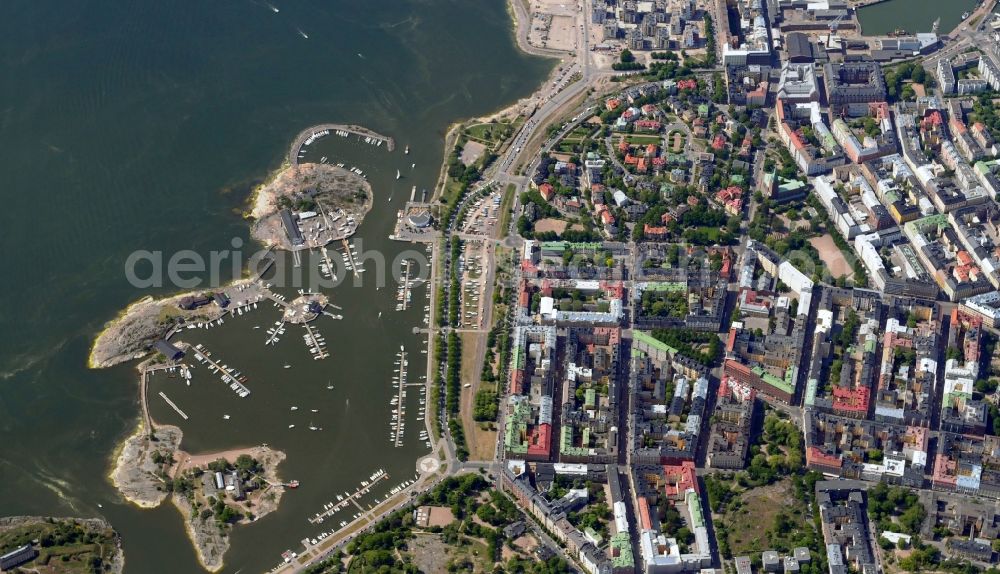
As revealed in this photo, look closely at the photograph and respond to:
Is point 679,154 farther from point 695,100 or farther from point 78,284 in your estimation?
point 78,284

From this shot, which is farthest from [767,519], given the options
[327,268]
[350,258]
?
[327,268]

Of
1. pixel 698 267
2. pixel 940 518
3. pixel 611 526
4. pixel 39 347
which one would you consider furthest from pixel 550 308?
pixel 39 347

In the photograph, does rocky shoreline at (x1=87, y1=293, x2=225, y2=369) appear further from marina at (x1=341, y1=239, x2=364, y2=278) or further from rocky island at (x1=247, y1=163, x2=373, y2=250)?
marina at (x1=341, y1=239, x2=364, y2=278)

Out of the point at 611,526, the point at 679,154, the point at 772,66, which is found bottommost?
the point at 611,526

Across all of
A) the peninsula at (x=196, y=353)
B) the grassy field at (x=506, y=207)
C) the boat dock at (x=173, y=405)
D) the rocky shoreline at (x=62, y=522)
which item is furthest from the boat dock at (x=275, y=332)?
the grassy field at (x=506, y=207)

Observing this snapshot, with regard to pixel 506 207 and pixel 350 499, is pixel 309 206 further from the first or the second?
pixel 350 499
